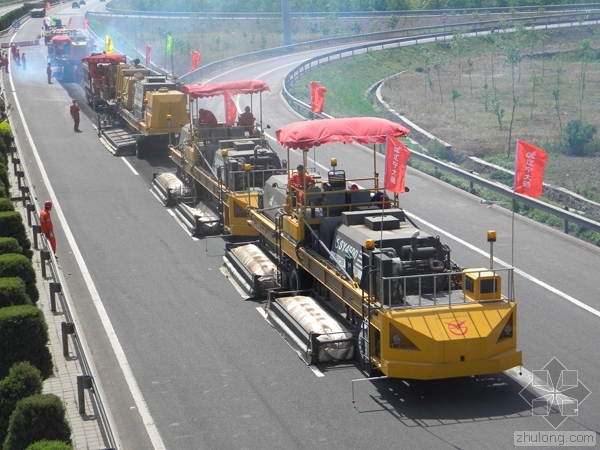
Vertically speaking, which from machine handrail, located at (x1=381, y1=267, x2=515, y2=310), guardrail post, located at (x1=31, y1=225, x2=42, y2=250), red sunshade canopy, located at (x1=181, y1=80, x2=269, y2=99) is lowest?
guardrail post, located at (x1=31, y1=225, x2=42, y2=250)

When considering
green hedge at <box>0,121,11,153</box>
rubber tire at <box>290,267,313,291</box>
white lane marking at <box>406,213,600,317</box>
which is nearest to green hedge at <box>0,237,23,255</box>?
rubber tire at <box>290,267,313,291</box>

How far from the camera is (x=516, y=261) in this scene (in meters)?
22.1

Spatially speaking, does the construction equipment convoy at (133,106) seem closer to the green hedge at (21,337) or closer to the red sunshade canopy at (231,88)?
the red sunshade canopy at (231,88)

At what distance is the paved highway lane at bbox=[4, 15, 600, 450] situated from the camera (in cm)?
1404

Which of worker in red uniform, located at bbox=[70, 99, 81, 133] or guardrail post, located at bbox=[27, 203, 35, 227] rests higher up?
worker in red uniform, located at bbox=[70, 99, 81, 133]

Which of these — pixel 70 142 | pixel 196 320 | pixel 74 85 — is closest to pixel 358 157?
pixel 70 142

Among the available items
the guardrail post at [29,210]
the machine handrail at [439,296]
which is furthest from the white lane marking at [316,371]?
the guardrail post at [29,210]

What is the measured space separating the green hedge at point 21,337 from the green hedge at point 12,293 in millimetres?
502

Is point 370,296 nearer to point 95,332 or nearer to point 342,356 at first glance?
point 342,356

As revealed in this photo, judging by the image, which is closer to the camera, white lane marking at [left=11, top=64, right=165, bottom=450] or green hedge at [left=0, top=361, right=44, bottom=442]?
green hedge at [left=0, top=361, right=44, bottom=442]

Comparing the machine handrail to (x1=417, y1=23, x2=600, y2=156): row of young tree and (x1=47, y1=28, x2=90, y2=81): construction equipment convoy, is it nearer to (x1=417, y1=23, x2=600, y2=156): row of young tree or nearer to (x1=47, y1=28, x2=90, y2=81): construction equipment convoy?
(x1=417, y1=23, x2=600, y2=156): row of young tree

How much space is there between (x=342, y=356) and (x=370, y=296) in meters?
1.53

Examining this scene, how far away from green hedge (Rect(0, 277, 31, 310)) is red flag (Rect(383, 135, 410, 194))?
6.18 meters

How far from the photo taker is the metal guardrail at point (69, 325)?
1320cm
